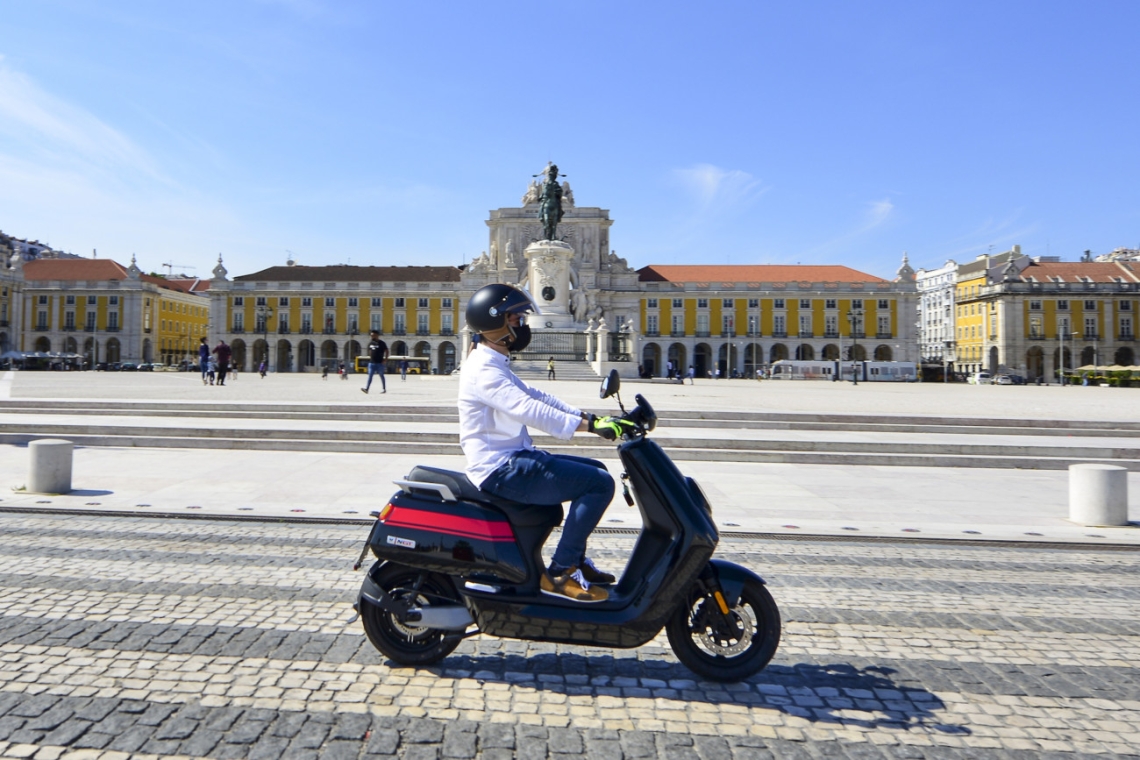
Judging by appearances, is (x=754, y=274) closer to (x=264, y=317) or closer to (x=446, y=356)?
(x=446, y=356)

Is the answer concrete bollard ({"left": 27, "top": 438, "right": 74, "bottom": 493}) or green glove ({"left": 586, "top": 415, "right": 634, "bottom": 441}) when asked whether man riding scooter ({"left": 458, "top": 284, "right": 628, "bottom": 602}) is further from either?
concrete bollard ({"left": 27, "top": 438, "right": 74, "bottom": 493})

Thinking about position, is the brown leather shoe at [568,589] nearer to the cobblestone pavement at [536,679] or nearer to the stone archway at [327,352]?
the cobblestone pavement at [536,679]

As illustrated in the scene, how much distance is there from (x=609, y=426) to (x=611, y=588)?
2.45 ft

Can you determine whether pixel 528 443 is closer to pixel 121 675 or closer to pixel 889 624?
pixel 121 675

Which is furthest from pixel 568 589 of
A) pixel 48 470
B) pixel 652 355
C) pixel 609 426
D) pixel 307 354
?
pixel 307 354

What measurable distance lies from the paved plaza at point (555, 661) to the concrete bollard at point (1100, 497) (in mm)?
416

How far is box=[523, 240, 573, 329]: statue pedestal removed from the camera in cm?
3269

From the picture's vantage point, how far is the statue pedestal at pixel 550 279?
32688mm

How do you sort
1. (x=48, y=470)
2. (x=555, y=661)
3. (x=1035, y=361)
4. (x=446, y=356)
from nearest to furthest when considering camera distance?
1. (x=555, y=661)
2. (x=48, y=470)
3. (x=1035, y=361)
4. (x=446, y=356)

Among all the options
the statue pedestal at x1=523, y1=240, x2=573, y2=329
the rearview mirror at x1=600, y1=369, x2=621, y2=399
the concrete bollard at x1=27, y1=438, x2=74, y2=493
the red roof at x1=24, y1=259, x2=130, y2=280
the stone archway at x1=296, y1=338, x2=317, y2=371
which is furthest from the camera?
the red roof at x1=24, y1=259, x2=130, y2=280

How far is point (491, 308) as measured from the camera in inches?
125

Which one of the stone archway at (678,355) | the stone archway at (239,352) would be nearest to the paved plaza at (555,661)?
the stone archway at (678,355)

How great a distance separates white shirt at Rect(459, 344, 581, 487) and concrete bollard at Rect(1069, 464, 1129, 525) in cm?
596

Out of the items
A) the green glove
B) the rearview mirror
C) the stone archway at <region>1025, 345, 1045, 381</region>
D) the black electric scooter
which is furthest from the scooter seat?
the stone archway at <region>1025, 345, 1045, 381</region>
